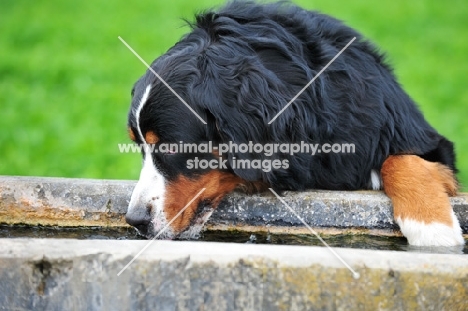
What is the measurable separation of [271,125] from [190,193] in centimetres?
57

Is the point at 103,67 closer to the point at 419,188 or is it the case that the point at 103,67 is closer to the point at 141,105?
the point at 141,105

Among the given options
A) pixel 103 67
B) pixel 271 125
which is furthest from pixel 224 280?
pixel 103 67

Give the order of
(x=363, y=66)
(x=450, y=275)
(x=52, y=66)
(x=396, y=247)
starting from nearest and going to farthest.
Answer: (x=450, y=275)
(x=396, y=247)
(x=363, y=66)
(x=52, y=66)

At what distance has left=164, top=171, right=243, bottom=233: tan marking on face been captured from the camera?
385cm

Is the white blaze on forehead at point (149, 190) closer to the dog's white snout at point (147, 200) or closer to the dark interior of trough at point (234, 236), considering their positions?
the dog's white snout at point (147, 200)

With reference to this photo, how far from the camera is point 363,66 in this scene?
170 inches

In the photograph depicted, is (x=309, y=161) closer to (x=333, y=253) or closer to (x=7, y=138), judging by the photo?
(x=333, y=253)

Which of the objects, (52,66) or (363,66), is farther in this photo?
(52,66)

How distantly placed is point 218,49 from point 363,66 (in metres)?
0.92

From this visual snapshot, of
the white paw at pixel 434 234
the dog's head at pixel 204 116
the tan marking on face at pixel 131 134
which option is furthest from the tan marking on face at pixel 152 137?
the white paw at pixel 434 234

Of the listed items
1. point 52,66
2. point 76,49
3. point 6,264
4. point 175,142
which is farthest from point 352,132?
point 76,49

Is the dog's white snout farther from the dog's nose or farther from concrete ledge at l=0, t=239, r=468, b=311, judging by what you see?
concrete ledge at l=0, t=239, r=468, b=311

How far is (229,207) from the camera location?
13.4 feet

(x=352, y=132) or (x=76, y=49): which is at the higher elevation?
(x=76, y=49)
